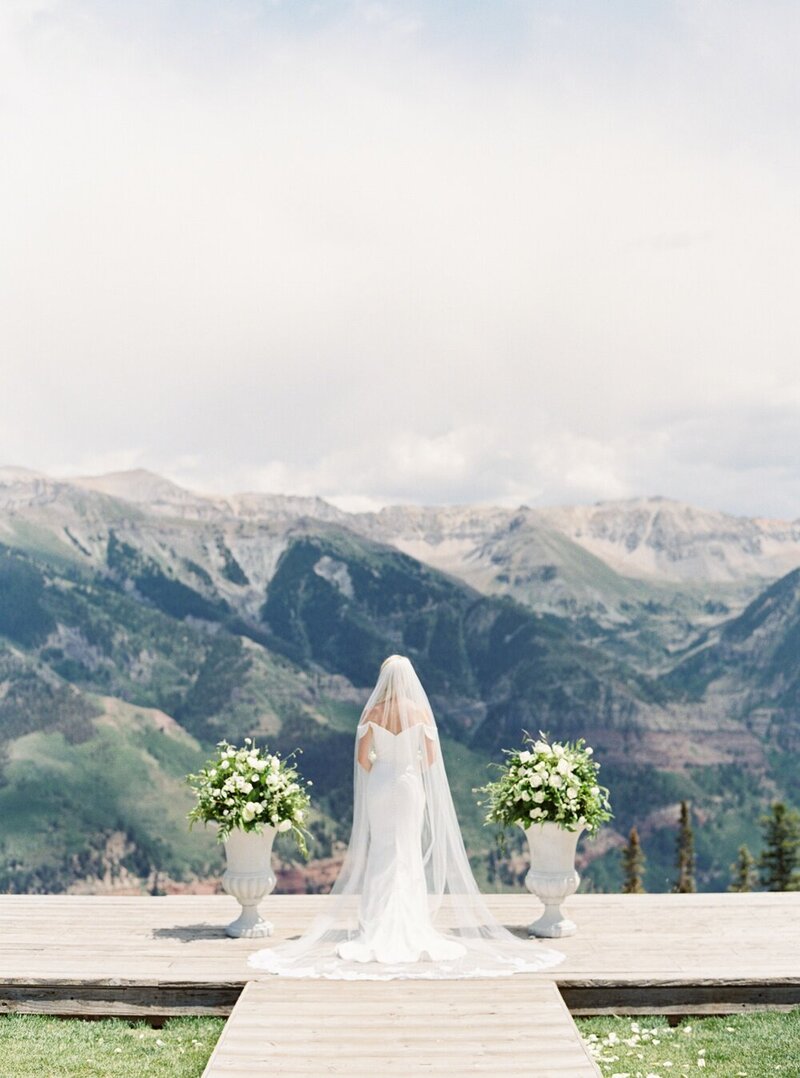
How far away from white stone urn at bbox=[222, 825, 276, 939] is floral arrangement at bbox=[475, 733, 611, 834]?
213cm

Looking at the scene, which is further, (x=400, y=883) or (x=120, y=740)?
(x=120, y=740)

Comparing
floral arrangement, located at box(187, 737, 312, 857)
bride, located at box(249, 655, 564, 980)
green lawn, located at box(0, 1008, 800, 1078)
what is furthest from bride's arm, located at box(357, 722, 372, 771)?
green lawn, located at box(0, 1008, 800, 1078)

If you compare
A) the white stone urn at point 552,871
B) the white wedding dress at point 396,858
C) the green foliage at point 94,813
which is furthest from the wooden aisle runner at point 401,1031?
the green foliage at point 94,813

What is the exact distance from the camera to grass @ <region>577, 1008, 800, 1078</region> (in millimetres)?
8023

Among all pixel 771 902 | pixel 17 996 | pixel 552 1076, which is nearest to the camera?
pixel 552 1076

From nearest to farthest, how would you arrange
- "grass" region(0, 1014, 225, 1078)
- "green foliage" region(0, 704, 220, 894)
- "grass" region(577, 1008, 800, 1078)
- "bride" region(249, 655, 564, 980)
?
1. "grass" region(577, 1008, 800, 1078)
2. "grass" region(0, 1014, 225, 1078)
3. "bride" region(249, 655, 564, 980)
4. "green foliage" region(0, 704, 220, 894)

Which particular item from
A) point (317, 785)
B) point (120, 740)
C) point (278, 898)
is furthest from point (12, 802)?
point (278, 898)

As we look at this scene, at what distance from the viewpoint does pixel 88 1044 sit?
8742mm

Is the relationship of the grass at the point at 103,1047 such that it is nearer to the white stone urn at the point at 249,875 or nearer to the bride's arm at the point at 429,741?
the white stone urn at the point at 249,875

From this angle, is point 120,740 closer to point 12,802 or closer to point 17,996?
point 12,802

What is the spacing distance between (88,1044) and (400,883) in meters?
2.84

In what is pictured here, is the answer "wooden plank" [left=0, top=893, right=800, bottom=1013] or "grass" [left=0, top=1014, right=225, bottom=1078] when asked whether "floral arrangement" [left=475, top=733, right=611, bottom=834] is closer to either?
"wooden plank" [left=0, top=893, right=800, bottom=1013]

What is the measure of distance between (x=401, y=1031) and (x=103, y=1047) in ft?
7.74

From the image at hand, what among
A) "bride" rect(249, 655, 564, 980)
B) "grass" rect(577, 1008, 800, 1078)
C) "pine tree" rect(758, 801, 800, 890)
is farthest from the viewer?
"pine tree" rect(758, 801, 800, 890)
